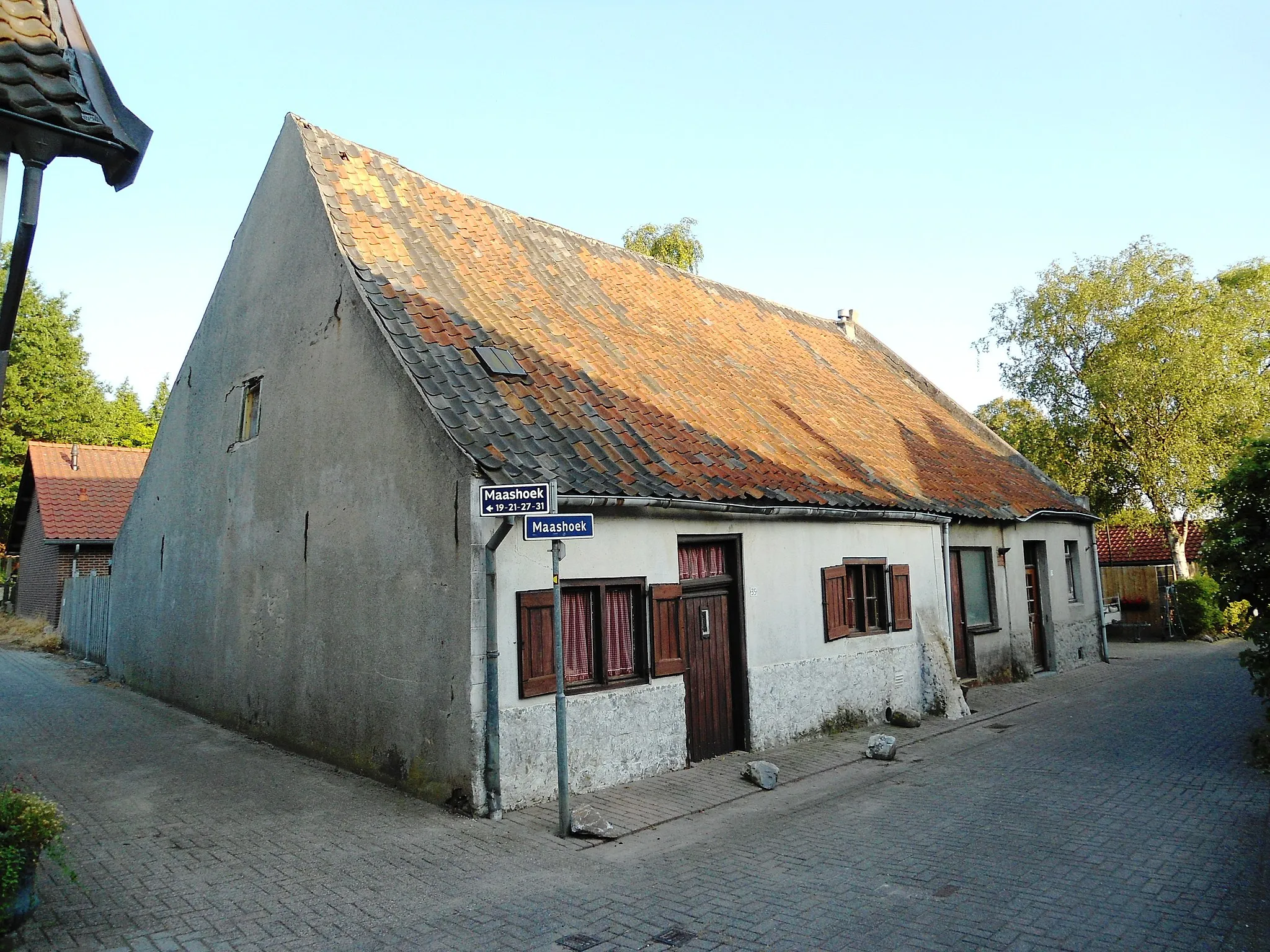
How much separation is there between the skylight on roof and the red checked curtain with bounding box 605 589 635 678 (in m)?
2.75

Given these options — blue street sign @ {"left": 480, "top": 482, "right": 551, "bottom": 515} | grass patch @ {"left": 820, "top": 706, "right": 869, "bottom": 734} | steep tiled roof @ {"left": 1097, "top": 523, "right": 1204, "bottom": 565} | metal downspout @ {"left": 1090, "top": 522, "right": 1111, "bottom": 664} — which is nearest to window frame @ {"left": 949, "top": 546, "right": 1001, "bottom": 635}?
grass patch @ {"left": 820, "top": 706, "right": 869, "bottom": 734}

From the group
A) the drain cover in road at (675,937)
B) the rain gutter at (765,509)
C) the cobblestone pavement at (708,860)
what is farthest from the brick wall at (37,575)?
the drain cover in road at (675,937)

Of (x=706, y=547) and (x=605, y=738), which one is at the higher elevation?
(x=706, y=547)

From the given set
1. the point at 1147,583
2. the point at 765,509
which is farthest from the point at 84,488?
the point at 1147,583

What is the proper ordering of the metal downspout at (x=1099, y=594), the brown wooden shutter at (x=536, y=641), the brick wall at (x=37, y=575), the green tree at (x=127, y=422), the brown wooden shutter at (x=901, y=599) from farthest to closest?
the green tree at (x=127, y=422) < the brick wall at (x=37, y=575) < the metal downspout at (x=1099, y=594) < the brown wooden shutter at (x=901, y=599) < the brown wooden shutter at (x=536, y=641)

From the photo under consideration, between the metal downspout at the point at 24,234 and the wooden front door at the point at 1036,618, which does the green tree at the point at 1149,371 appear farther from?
the metal downspout at the point at 24,234

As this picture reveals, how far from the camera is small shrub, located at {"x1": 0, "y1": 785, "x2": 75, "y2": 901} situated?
4.42 metres

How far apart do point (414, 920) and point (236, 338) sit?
9.61m

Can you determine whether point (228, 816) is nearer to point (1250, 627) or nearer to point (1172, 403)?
point (1250, 627)

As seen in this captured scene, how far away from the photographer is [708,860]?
6.30 metres

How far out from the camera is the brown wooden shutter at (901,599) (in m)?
12.2

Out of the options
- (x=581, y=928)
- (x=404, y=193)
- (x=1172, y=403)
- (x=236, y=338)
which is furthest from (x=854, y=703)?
(x=1172, y=403)

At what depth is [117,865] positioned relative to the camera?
6.14 m

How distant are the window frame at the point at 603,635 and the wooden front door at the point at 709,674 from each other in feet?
2.40
